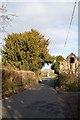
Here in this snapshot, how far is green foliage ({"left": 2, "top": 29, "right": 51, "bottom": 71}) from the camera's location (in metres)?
60.8

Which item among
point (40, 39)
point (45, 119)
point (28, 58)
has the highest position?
point (40, 39)

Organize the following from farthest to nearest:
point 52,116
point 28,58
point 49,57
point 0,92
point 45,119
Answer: point 49,57, point 28,58, point 0,92, point 52,116, point 45,119

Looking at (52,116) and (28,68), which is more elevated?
(28,68)

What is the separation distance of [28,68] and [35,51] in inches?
135

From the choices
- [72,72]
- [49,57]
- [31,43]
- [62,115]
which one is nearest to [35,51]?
[31,43]

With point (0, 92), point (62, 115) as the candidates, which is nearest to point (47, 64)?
point (0, 92)

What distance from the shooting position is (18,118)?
44.8 feet

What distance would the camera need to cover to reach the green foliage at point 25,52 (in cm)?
6084

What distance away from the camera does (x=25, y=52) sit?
202 feet

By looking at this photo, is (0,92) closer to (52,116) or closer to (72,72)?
(72,72)

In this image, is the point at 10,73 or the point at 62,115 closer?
the point at 62,115

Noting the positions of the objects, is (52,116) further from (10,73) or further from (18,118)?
(10,73)

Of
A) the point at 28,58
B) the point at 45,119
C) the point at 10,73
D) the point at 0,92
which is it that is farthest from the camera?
the point at 28,58

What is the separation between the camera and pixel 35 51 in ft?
202
